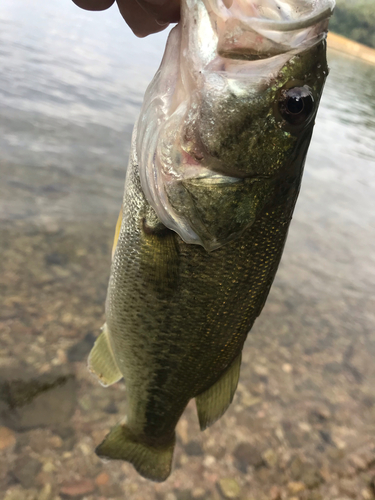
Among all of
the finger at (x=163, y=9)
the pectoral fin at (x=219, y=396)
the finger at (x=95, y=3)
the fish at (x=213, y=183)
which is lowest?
the pectoral fin at (x=219, y=396)

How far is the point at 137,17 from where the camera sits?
5.30 ft

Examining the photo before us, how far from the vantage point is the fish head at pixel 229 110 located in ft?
Answer: 3.74

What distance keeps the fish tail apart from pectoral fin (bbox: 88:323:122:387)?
0.33 m

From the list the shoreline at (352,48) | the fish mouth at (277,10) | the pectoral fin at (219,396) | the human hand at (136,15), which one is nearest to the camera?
the fish mouth at (277,10)

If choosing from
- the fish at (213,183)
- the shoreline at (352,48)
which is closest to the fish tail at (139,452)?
the fish at (213,183)

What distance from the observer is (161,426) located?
205 cm

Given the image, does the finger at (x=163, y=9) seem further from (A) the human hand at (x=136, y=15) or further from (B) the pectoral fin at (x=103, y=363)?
(B) the pectoral fin at (x=103, y=363)

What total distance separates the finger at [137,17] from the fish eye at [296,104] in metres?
0.70

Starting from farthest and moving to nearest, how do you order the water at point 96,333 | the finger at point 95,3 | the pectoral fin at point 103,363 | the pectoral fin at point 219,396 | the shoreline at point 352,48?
the shoreline at point 352,48, the water at point 96,333, the pectoral fin at point 103,363, the pectoral fin at point 219,396, the finger at point 95,3

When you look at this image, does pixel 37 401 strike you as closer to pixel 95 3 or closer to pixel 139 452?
pixel 139 452

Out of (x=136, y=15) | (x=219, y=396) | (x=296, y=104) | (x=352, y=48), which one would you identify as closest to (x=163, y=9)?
(x=136, y=15)

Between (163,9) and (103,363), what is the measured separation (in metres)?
1.71

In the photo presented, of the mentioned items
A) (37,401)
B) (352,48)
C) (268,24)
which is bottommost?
(37,401)

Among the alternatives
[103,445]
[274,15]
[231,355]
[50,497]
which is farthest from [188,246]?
[50,497]
